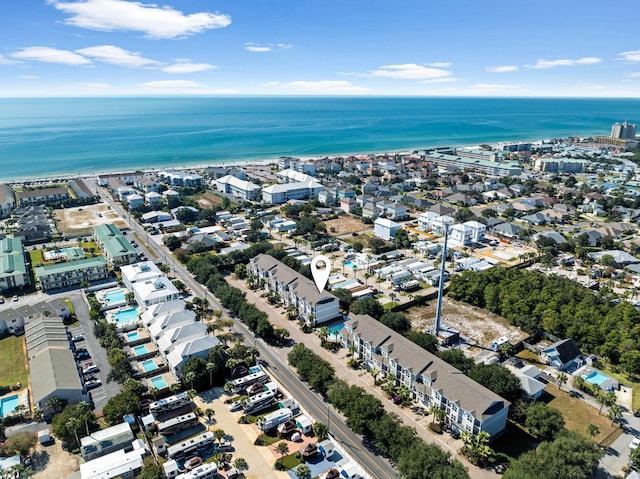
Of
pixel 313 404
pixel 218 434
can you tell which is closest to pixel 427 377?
pixel 313 404

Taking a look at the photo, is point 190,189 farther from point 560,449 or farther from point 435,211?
point 560,449

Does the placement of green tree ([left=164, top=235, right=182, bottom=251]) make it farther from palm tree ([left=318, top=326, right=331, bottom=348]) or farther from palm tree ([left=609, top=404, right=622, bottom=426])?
palm tree ([left=609, top=404, right=622, bottom=426])

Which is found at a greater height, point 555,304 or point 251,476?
point 555,304

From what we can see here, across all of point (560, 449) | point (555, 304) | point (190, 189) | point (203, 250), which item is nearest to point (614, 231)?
point (555, 304)

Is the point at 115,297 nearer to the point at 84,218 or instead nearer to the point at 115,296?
the point at 115,296

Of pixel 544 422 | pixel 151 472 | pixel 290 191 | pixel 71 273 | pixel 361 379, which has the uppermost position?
pixel 290 191

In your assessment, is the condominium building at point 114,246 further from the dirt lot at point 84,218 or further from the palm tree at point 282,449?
the palm tree at point 282,449
